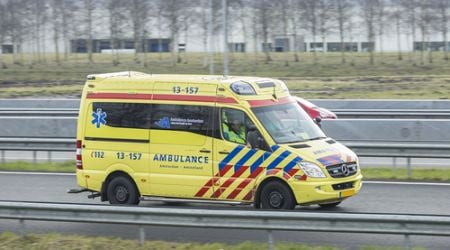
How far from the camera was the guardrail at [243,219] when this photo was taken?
9133 millimetres

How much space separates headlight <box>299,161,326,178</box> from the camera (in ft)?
38.4

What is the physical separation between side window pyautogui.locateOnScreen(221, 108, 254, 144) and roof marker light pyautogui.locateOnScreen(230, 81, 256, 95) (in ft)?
0.99

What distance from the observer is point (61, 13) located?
197ft

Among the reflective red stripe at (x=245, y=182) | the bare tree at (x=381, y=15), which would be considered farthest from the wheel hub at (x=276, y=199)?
the bare tree at (x=381, y=15)

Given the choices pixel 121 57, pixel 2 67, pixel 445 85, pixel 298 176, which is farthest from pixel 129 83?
pixel 121 57

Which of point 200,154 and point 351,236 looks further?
point 200,154

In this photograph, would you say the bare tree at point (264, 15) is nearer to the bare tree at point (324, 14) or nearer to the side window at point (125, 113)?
the bare tree at point (324, 14)

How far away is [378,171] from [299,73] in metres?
33.3

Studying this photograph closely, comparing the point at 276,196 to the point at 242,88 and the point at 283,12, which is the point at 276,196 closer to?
the point at 242,88

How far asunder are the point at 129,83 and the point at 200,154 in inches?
69.4

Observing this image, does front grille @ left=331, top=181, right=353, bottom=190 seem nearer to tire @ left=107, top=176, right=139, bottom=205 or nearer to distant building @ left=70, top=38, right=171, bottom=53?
tire @ left=107, top=176, right=139, bottom=205

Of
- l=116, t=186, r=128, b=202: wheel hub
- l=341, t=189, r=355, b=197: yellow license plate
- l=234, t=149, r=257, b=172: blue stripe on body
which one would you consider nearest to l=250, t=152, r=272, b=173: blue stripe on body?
l=234, t=149, r=257, b=172: blue stripe on body

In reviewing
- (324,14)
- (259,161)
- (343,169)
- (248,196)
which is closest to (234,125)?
(259,161)

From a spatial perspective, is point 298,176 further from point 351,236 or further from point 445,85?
point 445,85
